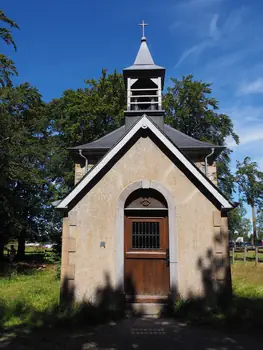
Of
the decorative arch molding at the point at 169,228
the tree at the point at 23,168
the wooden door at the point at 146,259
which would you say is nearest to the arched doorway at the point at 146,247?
the wooden door at the point at 146,259

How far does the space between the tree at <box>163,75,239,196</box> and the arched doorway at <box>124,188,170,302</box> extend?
17.8m

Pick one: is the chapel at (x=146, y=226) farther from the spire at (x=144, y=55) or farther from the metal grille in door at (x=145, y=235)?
the spire at (x=144, y=55)

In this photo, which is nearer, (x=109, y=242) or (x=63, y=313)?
(x=63, y=313)

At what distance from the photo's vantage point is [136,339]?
625 cm

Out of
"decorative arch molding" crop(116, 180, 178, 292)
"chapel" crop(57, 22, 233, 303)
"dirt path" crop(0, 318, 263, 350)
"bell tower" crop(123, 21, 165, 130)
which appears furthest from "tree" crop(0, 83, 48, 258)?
"dirt path" crop(0, 318, 263, 350)

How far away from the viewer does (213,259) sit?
8.45 meters

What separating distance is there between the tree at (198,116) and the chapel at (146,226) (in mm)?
17529

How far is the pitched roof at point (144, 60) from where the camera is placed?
12.5 meters

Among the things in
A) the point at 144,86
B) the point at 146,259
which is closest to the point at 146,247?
the point at 146,259

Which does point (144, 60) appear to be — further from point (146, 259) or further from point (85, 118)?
point (85, 118)

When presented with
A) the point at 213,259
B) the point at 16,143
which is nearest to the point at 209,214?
the point at 213,259

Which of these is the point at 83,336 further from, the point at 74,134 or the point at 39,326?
the point at 74,134

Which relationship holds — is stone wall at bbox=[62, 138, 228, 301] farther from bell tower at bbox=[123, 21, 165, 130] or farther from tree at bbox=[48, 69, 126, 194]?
tree at bbox=[48, 69, 126, 194]

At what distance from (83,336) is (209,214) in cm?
454
